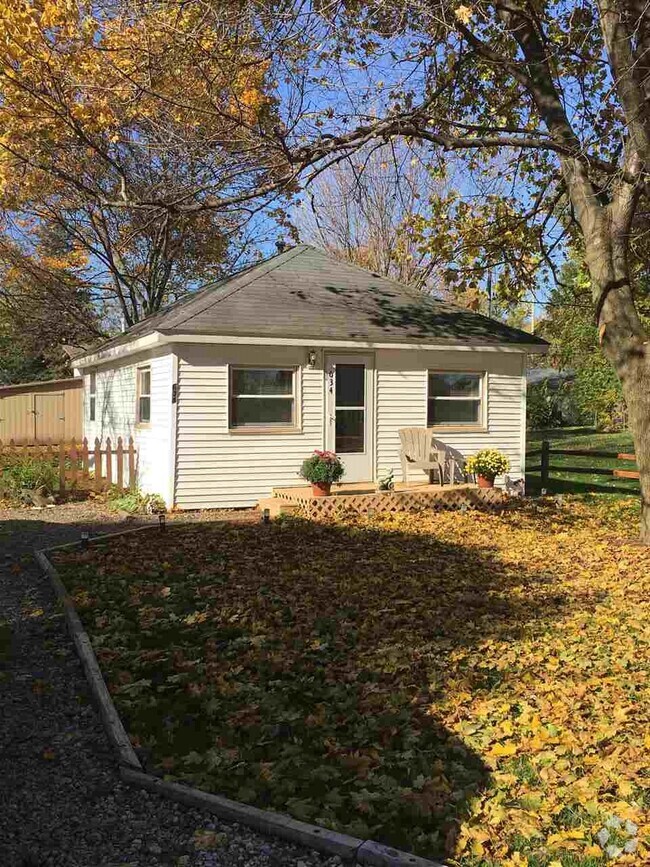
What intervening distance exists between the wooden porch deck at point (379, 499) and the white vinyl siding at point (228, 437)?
17.6 inches

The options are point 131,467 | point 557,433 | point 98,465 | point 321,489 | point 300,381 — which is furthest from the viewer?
point 557,433

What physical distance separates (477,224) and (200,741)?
11554 millimetres

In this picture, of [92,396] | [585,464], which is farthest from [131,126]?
[585,464]

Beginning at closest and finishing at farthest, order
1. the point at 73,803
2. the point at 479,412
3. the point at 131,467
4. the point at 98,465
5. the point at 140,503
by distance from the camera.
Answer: the point at 73,803 < the point at 140,503 < the point at 98,465 < the point at 131,467 < the point at 479,412

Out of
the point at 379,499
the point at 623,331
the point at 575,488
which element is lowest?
the point at 575,488

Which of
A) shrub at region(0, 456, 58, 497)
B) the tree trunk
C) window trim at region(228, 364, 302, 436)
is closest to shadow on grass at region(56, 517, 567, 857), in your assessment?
the tree trunk

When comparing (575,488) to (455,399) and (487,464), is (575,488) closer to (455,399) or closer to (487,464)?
(455,399)

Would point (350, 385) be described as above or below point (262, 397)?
above

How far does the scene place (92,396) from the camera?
1944cm

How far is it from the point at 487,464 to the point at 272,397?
402 cm

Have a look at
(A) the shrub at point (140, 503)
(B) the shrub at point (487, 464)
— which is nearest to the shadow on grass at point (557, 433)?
(B) the shrub at point (487, 464)

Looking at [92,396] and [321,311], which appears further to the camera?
[92,396]

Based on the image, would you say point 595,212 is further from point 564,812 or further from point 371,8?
point 564,812

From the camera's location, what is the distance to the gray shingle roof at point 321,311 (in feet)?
40.6
